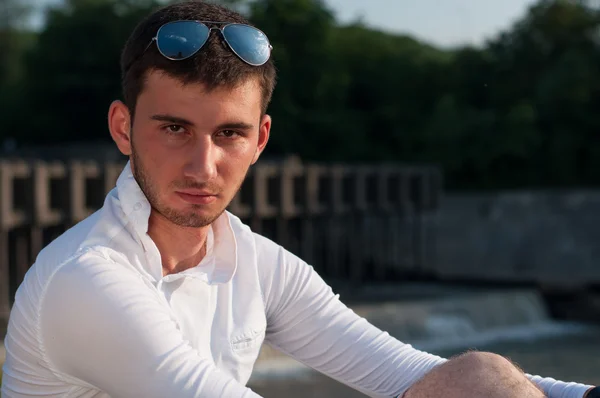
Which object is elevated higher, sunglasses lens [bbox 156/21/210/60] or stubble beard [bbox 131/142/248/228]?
sunglasses lens [bbox 156/21/210/60]

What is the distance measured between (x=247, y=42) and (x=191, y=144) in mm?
220

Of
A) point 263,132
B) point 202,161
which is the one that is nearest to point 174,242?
point 202,161

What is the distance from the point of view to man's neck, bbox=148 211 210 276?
2178 millimetres

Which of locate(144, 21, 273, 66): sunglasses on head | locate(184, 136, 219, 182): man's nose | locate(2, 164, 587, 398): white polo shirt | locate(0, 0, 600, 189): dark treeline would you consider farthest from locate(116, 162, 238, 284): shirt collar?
locate(0, 0, 600, 189): dark treeline

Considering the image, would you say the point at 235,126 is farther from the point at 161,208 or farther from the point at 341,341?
the point at 341,341

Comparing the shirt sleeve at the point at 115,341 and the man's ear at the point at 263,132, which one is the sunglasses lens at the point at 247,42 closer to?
the man's ear at the point at 263,132

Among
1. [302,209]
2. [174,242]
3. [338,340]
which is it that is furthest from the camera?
[302,209]

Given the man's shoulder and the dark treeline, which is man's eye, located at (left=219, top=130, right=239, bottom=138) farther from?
the dark treeline

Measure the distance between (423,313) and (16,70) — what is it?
28.3 m

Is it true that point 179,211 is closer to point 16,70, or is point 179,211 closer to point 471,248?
point 471,248

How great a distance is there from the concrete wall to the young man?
21.4m

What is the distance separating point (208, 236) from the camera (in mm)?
2320

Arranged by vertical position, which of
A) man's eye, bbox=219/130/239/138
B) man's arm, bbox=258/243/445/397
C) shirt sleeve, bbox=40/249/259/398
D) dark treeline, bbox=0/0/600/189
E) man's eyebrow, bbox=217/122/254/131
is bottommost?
dark treeline, bbox=0/0/600/189

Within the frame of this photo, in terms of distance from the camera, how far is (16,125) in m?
32.3
